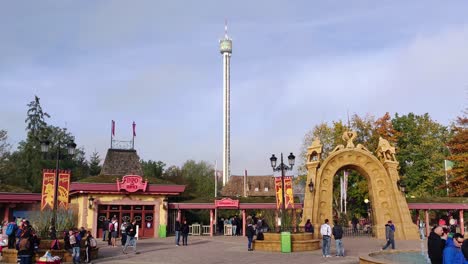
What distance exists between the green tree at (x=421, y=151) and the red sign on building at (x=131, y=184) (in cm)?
2728

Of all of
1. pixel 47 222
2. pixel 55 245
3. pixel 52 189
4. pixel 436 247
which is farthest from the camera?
pixel 52 189

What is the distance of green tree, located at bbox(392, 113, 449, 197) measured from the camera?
145ft

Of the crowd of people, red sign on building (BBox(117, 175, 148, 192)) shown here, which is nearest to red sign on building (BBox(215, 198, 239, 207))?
red sign on building (BBox(117, 175, 148, 192))

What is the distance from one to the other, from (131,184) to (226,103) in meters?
89.0

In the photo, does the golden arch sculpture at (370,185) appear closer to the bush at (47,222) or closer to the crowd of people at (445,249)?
the bush at (47,222)

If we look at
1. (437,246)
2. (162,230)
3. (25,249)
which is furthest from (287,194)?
(437,246)

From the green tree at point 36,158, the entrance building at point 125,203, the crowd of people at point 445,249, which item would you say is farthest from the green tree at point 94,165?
the crowd of people at point 445,249

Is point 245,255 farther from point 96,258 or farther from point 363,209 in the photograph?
point 363,209

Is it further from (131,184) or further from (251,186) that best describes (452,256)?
(251,186)

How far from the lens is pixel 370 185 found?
29.7 meters

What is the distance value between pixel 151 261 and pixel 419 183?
119 feet

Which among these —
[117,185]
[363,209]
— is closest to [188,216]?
[117,185]

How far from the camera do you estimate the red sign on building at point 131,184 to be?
105ft

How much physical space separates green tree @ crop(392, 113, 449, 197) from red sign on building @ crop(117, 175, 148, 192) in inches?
1074
